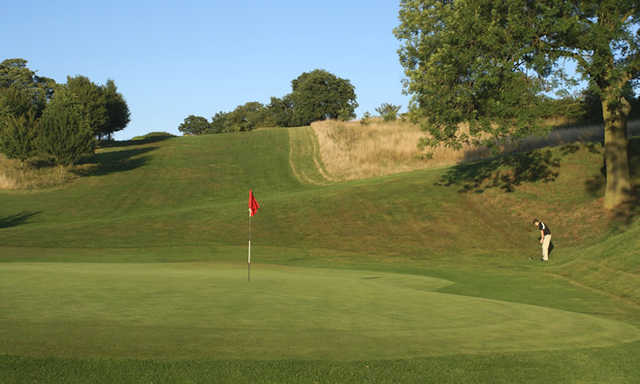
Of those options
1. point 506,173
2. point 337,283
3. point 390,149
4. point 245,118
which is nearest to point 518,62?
point 506,173

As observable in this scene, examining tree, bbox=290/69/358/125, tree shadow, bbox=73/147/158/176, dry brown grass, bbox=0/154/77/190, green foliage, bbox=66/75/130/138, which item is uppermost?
tree, bbox=290/69/358/125

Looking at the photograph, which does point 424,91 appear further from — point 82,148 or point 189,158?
point 189,158

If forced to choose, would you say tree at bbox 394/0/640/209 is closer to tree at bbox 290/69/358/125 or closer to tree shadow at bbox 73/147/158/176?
tree shadow at bbox 73/147/158/176

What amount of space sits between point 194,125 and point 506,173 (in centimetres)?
16507

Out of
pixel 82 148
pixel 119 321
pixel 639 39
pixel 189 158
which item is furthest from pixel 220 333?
pixel 189 158

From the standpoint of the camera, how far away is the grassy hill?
23.1ft

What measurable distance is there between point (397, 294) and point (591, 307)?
517cm

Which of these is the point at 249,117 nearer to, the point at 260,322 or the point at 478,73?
the point at 478,73

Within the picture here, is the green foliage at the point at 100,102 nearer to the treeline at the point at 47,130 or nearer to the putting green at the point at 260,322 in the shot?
the treeline at the point at 47,130

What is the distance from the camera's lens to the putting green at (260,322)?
7359 millimetres

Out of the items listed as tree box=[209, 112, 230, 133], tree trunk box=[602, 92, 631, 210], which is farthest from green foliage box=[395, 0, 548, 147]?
tree box=[209, 112, 230, 133]

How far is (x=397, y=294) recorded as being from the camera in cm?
1373

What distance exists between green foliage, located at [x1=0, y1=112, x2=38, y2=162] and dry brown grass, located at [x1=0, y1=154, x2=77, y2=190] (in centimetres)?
182

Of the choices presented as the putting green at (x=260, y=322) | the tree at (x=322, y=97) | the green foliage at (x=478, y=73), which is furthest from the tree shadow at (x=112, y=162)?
the tree at (x=322, y=97)
